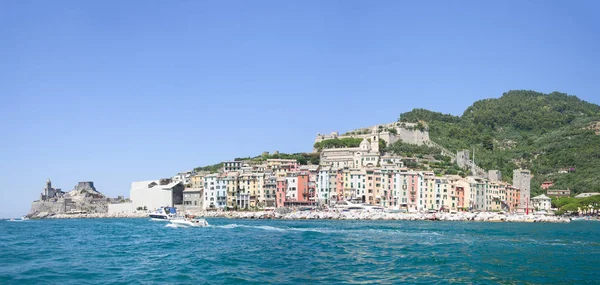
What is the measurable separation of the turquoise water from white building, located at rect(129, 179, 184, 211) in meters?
55.7

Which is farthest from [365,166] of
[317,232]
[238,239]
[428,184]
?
[238,239]

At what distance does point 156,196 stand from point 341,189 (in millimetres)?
30725

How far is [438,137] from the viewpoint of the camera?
123 m

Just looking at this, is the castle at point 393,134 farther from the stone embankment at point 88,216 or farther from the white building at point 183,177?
the stone embankment at point 88,216

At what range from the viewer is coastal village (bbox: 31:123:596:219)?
81875 mm

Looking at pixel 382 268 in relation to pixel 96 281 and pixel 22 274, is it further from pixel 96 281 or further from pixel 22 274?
pixel 22 274

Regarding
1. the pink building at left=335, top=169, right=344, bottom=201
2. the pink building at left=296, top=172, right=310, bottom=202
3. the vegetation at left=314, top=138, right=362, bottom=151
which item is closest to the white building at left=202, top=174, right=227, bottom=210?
the pink building at left=296, top=172, right=310, bottom=202

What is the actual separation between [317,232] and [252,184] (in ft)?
158

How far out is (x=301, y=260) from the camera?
26.3 metres

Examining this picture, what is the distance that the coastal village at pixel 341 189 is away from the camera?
81875mm

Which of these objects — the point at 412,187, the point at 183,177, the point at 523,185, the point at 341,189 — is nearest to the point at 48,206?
the point at 183,177

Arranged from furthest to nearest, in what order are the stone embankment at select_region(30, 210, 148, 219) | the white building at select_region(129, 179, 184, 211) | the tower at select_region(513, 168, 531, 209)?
the white building at select_region(129, 179, 184, 211) → the stone embankment at select_region(30, 210, 148, 219) → the tower at select_region(513, 168, 531, 209)

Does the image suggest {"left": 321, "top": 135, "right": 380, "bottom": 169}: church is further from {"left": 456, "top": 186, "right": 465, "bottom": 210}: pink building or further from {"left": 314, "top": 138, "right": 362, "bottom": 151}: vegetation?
{"left": 456, "top": 186, "right": 465, "bottom": 210}: pink building

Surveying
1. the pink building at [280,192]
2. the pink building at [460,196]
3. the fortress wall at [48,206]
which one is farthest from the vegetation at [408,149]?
the fortress wall at [48,206]
